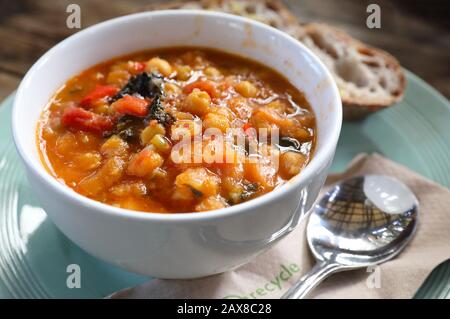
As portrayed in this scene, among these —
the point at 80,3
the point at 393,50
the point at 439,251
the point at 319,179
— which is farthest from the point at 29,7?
the point at 439,251

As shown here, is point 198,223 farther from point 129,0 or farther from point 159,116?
point 129,0

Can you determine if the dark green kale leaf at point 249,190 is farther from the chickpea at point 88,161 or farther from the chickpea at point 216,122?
the chickpea at point 88,161

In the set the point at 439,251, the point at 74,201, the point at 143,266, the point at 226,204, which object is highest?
the point at 74,201

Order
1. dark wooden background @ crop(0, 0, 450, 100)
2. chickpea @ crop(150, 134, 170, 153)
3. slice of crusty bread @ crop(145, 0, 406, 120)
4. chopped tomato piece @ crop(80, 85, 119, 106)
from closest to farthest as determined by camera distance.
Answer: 1. chickpea @ crop(150, 134, 170, 153)
2. chopped tomato piece @ crop(80, 85, 119, 106)
3. slice of crusty bread @ crop(145, 0, 406, 120)
4. dark wooden background @ crop(0, 0, 450, 100)

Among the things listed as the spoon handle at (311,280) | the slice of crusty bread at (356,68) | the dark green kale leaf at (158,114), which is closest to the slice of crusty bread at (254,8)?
the slice of crusty bread at (356,68)

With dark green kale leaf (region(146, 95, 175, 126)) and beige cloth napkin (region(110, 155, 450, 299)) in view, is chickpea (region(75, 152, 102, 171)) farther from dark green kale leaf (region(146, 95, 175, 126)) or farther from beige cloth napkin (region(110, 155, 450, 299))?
beige cloth napkin (region(110, 155, 450, 299))

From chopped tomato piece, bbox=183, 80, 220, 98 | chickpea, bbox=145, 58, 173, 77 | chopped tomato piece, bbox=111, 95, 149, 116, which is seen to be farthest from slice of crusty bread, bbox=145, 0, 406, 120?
chopped tomato piece, bbox=111, 95, 149, 116
